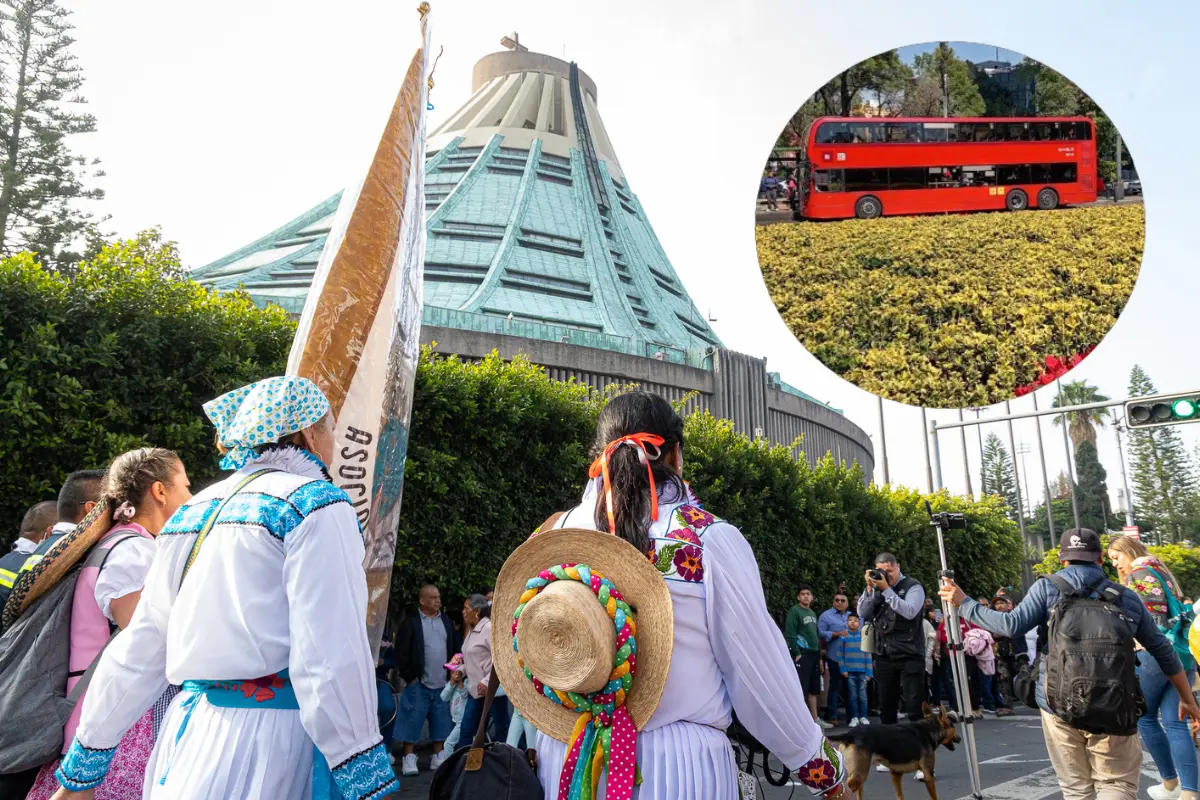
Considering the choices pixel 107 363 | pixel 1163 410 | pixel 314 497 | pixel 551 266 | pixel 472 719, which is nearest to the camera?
pixel 314 497

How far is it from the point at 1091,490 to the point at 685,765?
86.1 m

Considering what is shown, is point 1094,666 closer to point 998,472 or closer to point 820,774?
point 820,774

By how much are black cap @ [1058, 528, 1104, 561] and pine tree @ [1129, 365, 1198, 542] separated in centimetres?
7327

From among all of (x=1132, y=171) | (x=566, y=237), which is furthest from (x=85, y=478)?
(x=566, y=237)

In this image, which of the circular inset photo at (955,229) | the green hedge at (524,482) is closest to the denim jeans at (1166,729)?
the circular inset photo at (955,229)

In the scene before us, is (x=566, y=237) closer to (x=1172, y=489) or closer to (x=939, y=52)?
(x=939, y=52)

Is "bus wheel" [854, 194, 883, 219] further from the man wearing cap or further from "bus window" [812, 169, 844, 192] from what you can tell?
the man wearing cap

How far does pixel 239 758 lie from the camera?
2.44 metres

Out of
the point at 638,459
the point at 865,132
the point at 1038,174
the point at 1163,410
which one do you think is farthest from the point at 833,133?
the point at 1163,410

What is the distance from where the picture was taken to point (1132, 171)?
472 centimetres

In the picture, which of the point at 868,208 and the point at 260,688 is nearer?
the point at 260,688

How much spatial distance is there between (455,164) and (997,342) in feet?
129

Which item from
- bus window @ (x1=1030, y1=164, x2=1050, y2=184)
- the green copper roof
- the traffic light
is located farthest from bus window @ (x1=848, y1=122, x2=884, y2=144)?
the green copper roof

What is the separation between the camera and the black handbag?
2561 mm
